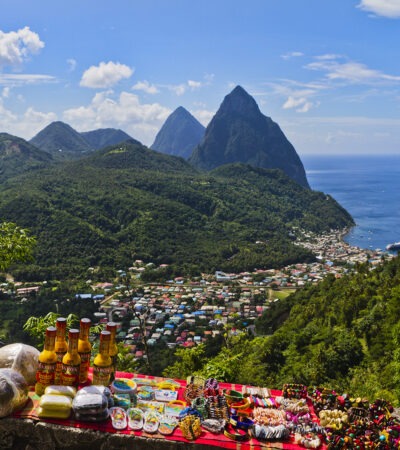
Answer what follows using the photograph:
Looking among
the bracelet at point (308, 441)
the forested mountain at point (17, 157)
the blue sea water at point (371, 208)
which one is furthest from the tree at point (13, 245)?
the forested mountain at point (17, 157)

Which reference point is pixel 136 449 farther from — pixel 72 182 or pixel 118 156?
pixel 118 156

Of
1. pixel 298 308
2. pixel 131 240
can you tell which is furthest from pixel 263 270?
pixel 298 308

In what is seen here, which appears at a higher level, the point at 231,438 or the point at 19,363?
the point at 19,363

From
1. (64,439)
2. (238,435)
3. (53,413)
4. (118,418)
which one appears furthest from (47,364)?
(238,435)

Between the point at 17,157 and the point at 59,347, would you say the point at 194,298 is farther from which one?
the point at 17,157

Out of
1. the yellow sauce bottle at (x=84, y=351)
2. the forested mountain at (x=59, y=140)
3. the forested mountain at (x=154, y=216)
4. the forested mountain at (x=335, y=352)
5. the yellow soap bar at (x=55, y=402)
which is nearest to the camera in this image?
the yellow soap bar at (x=55, y=402)

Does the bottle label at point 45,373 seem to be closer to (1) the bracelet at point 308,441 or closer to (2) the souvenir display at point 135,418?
(2) the souvenir display at point 135,418
